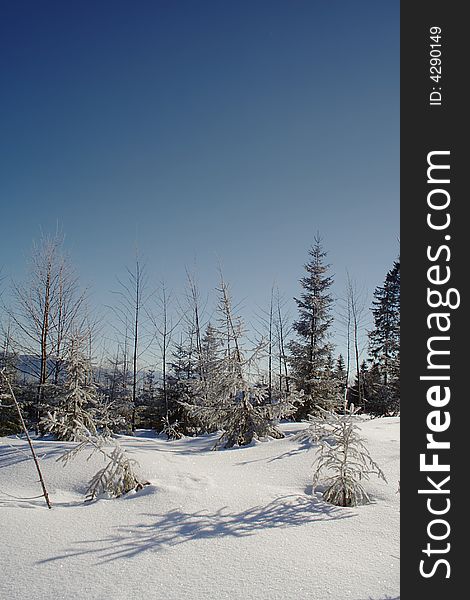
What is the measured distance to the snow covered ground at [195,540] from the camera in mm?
2791

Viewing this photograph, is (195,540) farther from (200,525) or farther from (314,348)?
(314,348)

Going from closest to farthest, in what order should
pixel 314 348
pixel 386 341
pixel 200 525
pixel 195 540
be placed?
pixel 195 540, pixel 200 525, pixel 314 348, pixel 386 341

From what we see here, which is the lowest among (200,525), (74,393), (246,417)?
(200,525)

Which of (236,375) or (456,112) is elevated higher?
(456,112)

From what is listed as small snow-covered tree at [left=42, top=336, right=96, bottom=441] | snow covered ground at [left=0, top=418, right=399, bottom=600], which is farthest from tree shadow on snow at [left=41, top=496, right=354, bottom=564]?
small snow-covered tree at [left=42, top=336, right=96, bottom=441]

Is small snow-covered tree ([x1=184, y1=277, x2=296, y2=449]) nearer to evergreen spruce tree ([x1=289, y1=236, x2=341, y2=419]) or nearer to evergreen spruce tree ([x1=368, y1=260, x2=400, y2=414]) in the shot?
evergreen spruce tree ([x1=289, y1=236, x2=341, y2=419])

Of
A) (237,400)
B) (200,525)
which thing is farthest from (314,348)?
(200,525)

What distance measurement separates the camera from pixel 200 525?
151 inches

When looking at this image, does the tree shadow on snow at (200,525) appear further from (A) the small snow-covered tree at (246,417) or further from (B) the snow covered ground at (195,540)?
(A) the small snow-covered tree at (246,417)

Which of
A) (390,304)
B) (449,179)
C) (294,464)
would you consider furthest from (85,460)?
(390,304)

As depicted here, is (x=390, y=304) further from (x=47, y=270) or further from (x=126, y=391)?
(x=47, y=270)

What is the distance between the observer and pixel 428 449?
99.3 inches

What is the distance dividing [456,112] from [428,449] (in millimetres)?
2203

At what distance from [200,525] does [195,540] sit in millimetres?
352
